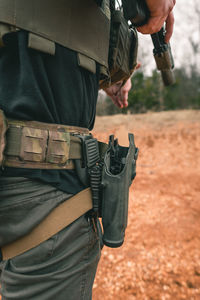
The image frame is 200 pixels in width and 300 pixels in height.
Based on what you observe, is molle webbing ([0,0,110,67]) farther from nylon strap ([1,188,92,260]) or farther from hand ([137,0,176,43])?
nylon strap ([1,188,92,260])

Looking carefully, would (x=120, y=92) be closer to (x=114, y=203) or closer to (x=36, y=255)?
(x=114, y=203)

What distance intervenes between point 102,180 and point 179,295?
1.80m

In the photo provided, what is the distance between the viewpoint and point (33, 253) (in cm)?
73

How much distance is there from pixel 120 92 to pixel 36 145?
3.20 ft

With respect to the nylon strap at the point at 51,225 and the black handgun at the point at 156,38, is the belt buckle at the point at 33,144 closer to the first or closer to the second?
the nylon strap at the point at 51,225

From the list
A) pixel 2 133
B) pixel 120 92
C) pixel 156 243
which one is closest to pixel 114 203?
pixel 2 133

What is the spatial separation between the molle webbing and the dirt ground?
43 cm

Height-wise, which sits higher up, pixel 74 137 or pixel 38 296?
pixel 74 137

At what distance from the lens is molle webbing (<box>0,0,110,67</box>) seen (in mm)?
666

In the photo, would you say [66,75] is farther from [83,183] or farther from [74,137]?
[83,183]

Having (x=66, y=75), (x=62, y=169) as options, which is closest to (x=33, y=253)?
(x=62, y=169)

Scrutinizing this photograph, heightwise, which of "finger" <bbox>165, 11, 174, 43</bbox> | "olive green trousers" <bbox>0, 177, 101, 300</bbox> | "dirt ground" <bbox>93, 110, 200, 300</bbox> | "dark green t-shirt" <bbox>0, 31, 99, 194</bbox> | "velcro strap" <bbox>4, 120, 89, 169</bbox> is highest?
"finger" <bbox>165, 11, 174, 43</bbox>

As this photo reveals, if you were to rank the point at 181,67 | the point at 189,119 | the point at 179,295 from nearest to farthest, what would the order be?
the point at 179,295
the point at 189,119
the point at 181,67

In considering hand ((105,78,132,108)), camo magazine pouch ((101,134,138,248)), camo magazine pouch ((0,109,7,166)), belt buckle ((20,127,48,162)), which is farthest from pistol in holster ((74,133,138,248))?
hand ((105,78,132,108))
